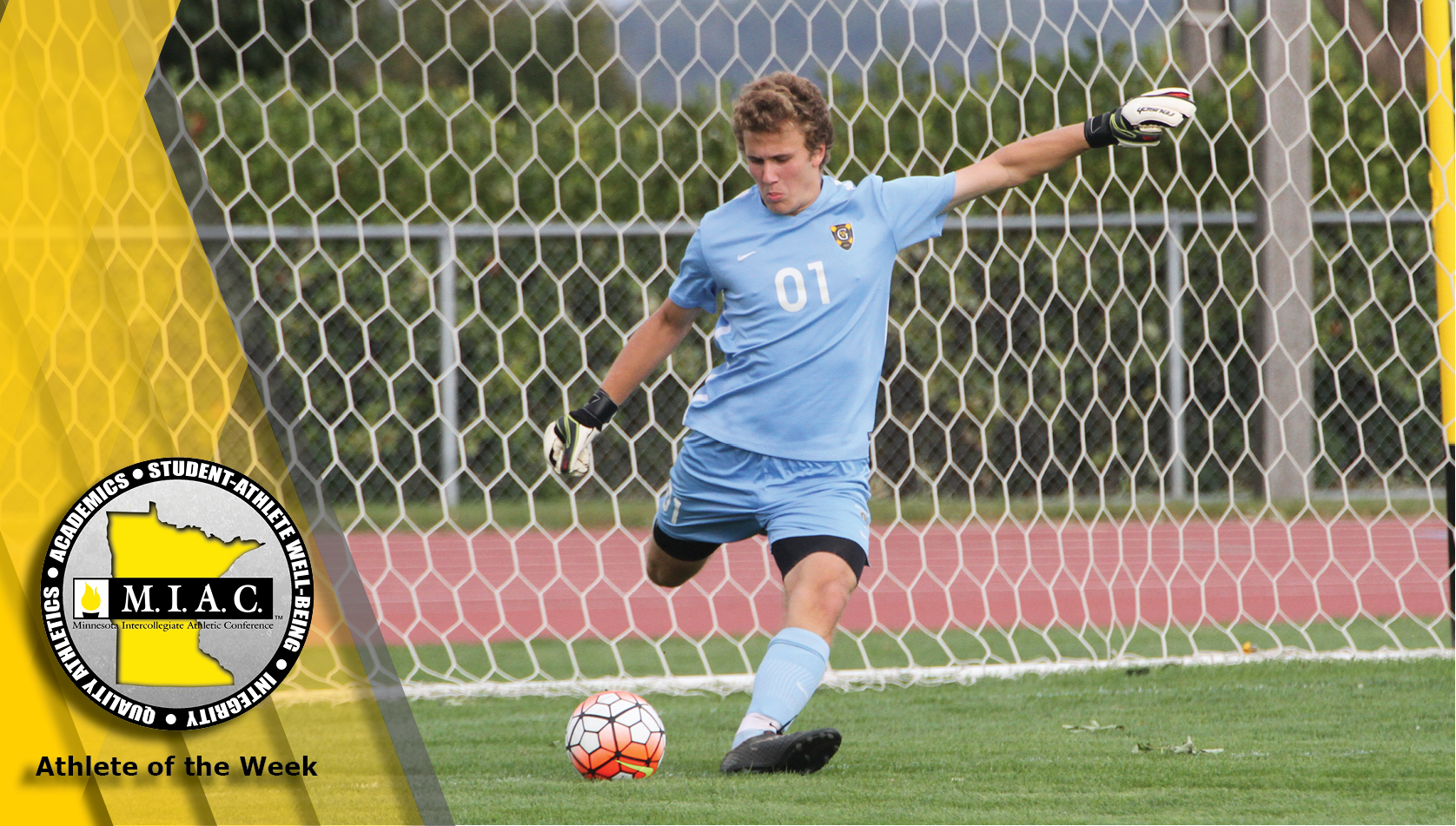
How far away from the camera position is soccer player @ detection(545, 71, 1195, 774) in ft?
12.0

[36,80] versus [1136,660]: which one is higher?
[36,80]

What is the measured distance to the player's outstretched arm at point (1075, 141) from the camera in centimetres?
374

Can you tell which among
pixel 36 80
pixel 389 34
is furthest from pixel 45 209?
pixel 389 34

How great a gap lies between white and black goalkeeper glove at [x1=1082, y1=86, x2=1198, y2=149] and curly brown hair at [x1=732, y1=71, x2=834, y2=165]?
72cm

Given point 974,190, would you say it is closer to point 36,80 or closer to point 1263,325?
point 36,80

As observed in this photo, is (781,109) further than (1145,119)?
No

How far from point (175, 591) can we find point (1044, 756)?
2.11 metres

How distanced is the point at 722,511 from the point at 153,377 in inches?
134

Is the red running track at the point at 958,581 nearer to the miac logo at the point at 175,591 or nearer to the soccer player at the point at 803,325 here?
the soccer player at the point at 803,325

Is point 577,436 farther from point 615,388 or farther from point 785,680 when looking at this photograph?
point 785,680

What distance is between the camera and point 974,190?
12.8ft

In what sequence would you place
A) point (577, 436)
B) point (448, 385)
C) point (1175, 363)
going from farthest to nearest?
point (1175, 363) → point (448, 385) → point (577, 436)

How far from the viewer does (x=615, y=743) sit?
3.47m

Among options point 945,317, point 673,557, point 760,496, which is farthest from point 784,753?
point 945,317
